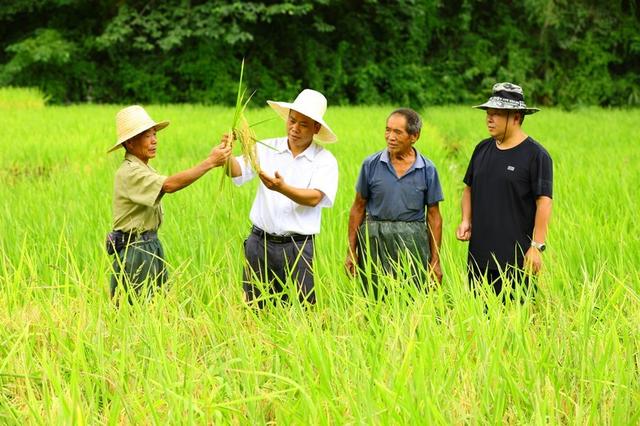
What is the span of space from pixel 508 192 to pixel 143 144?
1.46 m

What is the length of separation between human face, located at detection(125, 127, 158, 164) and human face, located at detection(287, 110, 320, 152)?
1.74 feet

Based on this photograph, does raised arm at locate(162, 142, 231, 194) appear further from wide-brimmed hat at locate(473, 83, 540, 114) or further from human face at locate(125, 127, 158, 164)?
wide-brimmed hat at locate(473, 83, 540, 114)

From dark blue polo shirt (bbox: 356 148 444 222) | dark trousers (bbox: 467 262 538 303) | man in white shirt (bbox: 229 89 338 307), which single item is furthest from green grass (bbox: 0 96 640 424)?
dark blue polo shirt (bbox: 356 148 444 222)

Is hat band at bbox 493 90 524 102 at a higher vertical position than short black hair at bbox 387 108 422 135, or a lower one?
higher

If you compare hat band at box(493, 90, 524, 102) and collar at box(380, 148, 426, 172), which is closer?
hat band at box(493, 90, 524, 102)

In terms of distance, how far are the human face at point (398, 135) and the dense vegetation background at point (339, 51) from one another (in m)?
16.1

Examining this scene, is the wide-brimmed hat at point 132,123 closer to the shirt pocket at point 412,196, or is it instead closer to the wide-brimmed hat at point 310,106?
the wide-brimmed hat at point 310,106

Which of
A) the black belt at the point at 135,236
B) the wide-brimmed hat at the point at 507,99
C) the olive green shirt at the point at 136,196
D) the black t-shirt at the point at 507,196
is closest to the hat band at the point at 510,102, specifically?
the wide-brimmed hat at the point at 507,99

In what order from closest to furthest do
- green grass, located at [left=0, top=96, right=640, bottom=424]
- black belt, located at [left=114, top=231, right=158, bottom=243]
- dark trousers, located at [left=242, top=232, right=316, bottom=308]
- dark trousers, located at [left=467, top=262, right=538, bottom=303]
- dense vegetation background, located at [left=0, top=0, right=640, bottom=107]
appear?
1. green grass, located at [left=0, top=96, right=640, bottom=424]
2. dark trousers, located at [left=467, top=262, right=538, bottom=303]
3. black belt, located at [left=114, top=231, right=158, bottom=243]
4. dark trousers, located at [left=242, top=232, right=316, bottom=308]
5. dense vegetation background, located at [left=0, top=0, right=640, bottom=107]

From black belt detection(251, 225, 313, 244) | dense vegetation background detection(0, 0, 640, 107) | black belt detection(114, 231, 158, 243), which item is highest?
dense vegetation background detection(0, 0, 640, 107)

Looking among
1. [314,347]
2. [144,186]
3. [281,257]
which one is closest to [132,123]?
[144,186]

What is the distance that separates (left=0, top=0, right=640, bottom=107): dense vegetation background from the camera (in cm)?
1931

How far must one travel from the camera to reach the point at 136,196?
290 centimetres

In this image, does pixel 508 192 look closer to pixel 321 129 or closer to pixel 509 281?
pixel 509 281
